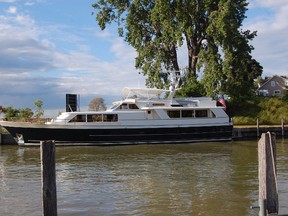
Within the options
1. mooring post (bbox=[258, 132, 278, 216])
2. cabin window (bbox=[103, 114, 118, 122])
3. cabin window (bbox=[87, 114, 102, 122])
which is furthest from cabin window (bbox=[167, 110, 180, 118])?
mooring post (bbox=[258, 132, 278, 216])

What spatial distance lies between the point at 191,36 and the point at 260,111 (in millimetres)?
8941

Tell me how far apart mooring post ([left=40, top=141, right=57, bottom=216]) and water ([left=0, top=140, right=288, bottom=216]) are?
2.42m

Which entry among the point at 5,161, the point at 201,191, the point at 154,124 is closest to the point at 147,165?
the point at 201,191

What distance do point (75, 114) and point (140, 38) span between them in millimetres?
14051

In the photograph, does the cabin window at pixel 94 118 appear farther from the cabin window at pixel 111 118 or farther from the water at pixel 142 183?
the water at pixel 142 183

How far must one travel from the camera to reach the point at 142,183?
13.7 metres

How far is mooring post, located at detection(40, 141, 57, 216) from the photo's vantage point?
301 inches

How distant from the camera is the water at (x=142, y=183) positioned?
10.6 m

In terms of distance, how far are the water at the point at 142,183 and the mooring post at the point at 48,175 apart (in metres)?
2.42

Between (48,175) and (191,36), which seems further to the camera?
(191,36)

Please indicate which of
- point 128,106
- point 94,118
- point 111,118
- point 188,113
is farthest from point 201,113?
point 94,118

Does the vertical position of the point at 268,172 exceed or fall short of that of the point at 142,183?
it exceeds it

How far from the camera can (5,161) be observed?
2003cm

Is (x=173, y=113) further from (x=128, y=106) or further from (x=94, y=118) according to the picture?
(x=94, y=118)
